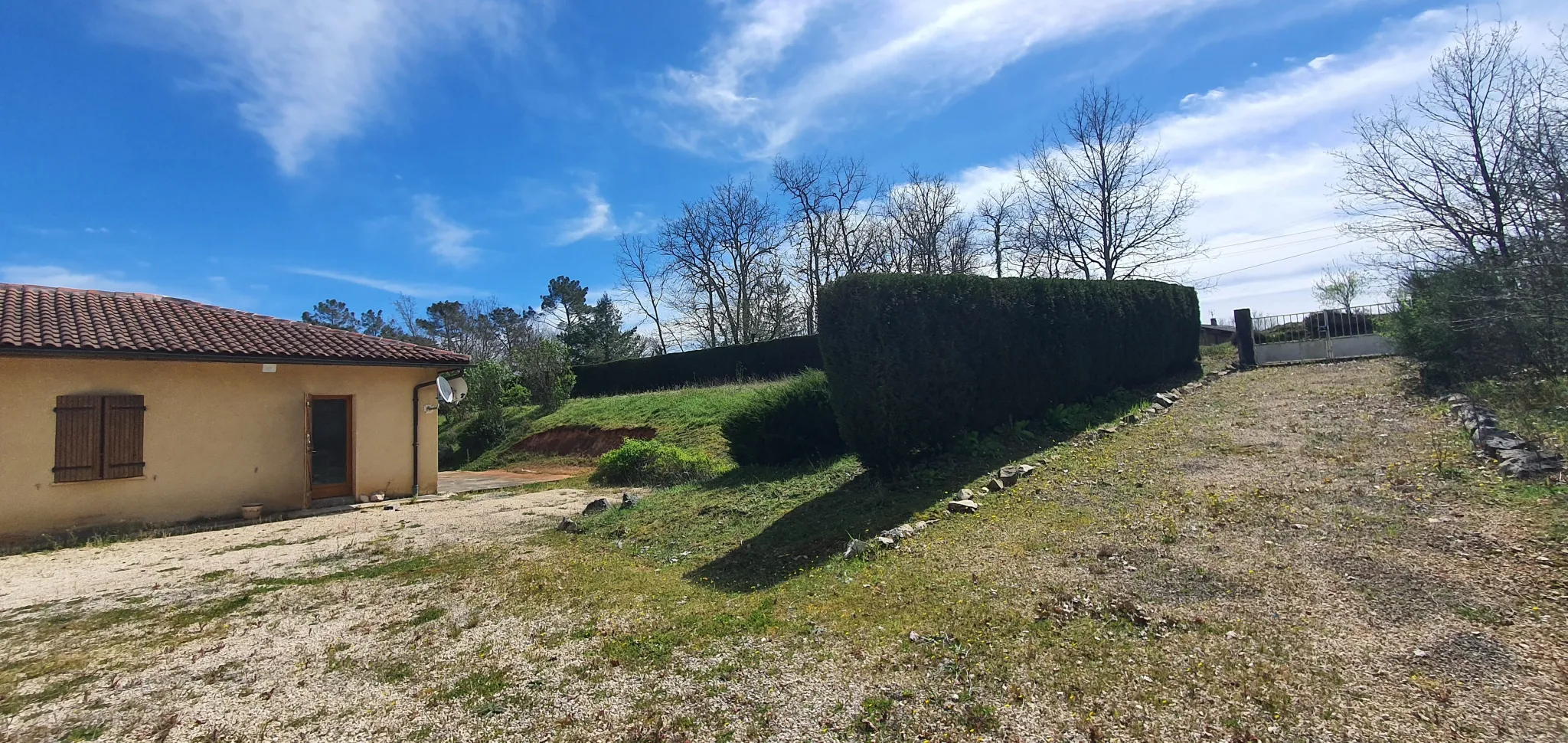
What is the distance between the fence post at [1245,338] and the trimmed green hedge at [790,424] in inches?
485

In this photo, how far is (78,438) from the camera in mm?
9078

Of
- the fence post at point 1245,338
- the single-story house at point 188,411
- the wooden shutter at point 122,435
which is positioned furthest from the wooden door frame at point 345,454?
the fence post at point 1245,338

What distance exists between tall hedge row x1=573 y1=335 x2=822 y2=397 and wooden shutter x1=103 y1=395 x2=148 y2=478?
600 inches

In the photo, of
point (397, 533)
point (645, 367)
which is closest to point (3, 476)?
point (397, 533)

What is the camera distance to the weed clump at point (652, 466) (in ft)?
39.0

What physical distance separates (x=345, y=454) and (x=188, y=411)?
2206mm

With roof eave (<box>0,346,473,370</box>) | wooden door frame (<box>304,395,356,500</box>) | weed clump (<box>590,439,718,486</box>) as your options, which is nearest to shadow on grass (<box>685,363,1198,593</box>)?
weed clump (<box>590,439,718,486</box>)

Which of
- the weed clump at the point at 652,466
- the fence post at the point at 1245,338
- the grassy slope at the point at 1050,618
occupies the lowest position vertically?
the grassy slope at the point at 1050,618

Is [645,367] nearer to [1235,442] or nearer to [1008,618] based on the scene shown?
[1235,442]

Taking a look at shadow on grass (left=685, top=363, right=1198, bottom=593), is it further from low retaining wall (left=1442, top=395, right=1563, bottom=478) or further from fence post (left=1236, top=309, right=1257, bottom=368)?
fence post (left=1236, top=309, right=1257, bottom=368)

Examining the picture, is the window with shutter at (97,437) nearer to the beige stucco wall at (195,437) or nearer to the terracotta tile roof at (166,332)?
the beige stucco wall at (195,437)

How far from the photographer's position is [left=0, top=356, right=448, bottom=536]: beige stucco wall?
878 centimetres

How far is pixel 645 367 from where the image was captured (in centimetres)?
2936

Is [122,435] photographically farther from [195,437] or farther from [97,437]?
[195,437]
